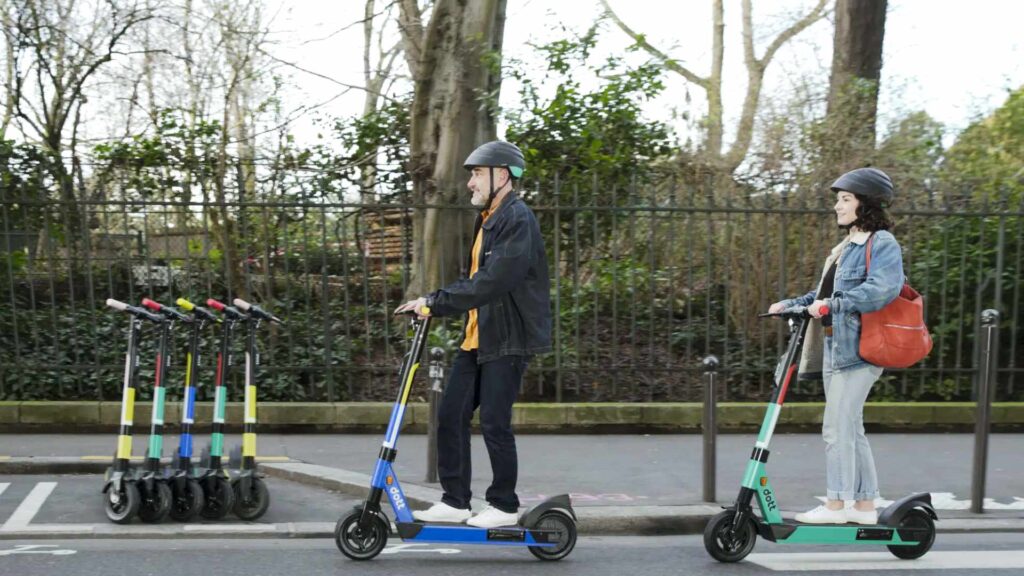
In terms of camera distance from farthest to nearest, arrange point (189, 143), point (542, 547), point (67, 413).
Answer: point (189, 143) → point (67, 413) → point (542, 547)

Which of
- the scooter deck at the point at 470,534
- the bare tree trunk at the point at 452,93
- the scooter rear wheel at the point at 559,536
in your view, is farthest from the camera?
the bare tree trunk at the point at 452,93

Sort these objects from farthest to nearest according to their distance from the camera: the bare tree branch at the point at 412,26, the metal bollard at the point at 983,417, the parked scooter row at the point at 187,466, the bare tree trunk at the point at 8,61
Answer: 1. the bare tree trunk at the point at 8,61
2. the bare tree branch at the point at 412,26
3. the metal bollard at the point at 983,417
4. the parked scooter row at the point at 187,466

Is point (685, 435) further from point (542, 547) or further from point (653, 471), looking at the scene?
point (542, 547)

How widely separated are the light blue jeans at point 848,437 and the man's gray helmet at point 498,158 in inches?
66.2

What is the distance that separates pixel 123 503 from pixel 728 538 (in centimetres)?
294

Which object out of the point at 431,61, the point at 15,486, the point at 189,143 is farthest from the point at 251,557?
the point at 189,143

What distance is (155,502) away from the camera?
5879mm

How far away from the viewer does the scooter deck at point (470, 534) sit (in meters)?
5.13

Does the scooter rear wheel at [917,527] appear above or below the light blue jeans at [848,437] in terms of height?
below

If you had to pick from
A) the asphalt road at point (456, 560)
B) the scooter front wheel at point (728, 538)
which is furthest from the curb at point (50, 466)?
the scooter front wheel at point (728, 538)

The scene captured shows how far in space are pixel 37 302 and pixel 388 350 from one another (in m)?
2.86

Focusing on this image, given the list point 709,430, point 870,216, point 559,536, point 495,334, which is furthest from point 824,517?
point 495,334

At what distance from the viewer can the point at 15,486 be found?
7031 mm

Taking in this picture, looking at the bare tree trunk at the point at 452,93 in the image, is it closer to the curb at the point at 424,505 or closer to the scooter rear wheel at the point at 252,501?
the curb at the point at 424,505
